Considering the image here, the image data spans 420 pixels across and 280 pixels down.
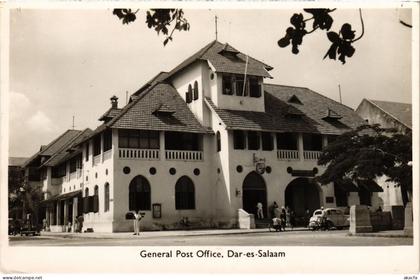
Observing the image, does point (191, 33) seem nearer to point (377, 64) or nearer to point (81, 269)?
point (377, 64)

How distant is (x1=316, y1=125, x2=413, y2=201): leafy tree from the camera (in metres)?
15.0

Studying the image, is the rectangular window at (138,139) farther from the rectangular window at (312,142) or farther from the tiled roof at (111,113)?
the rectangular window at (312,142)

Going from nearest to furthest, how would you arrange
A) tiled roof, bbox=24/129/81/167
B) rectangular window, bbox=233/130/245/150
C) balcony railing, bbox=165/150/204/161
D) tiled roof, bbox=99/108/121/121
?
tiled roof, bbox=99/108/121/121 < rectangular window, bbox=233/130/245/150 < balcony railing, bbox=165/150/204/161 < tiled roof, bbox=24/129/81/167

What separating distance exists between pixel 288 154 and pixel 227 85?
14.5ft

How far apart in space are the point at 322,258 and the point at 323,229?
10241mm

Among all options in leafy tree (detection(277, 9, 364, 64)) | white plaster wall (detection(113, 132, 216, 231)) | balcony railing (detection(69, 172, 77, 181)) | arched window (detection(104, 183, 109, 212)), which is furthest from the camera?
balcony railing (detection(69, 172, 77, 181))

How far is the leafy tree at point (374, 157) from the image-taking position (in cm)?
1502

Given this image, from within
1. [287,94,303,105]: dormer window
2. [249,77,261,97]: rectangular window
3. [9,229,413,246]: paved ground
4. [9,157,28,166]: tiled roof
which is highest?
[249,77,261,97]: rectangular window

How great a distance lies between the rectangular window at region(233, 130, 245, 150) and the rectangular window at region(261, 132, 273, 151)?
107 centimetres

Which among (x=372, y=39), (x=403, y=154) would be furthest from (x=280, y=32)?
(x=403, y=154)

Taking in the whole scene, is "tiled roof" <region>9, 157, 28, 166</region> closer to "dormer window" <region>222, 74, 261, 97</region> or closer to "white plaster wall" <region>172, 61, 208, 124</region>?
"white plaster wall" <region>172, 61, 208, 124</region>

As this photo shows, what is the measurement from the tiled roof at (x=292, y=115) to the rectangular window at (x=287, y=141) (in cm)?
57

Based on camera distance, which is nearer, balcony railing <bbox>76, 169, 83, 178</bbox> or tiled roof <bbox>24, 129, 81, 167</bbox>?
balcony railing <bbox>76, 169, 83, 178</bbox>

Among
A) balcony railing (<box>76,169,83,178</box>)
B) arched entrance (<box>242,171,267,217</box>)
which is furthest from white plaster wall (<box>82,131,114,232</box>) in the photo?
arched entrance (<box>242,171,267,217</box>)
